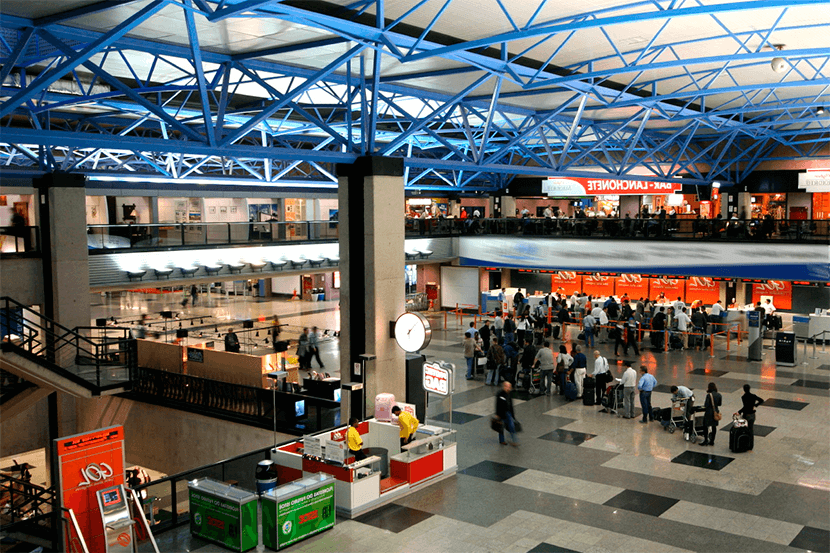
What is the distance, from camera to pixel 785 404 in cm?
1897

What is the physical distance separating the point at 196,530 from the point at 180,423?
9.35m

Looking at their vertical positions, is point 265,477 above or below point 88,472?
below

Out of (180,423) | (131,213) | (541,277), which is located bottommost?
(180,423)

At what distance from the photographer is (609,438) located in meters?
16.3

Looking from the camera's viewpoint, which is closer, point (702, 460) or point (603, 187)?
point (702, 460)

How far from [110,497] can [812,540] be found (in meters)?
9.85

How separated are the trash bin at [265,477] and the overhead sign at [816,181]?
27.1m

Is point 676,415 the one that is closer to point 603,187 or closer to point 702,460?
point 702,460

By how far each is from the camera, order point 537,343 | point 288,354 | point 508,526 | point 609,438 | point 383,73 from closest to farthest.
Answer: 1. point 508,526
2. point 609,438
3. point 383,73
4. point 288,354
5. point 537,343

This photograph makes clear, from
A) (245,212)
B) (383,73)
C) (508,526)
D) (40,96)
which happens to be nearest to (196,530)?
(508,526)

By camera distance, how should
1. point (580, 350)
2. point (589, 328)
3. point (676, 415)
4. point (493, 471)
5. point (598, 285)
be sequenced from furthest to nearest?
1. point (598, 285)
2. point (589, 328)
3. point (580, 350)
4. point (676, 415)
5. point (493, 471)

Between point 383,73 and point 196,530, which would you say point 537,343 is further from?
point 196,530

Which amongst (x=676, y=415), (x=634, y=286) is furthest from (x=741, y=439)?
(x=634, y=286)

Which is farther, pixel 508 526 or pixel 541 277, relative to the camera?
pixel 541 277
